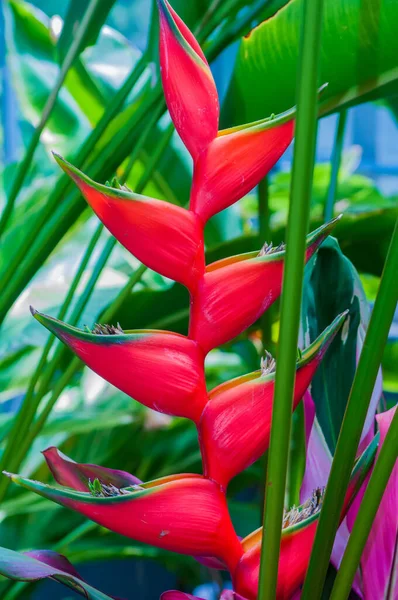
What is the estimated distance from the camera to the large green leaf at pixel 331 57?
0.31 m

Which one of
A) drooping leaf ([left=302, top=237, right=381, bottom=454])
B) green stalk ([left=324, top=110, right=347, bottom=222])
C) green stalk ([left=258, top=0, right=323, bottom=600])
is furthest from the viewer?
green stalk ([left=324, top=110, right=347, bottom=222])

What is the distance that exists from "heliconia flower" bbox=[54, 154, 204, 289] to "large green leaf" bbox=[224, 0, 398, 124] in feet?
0.53

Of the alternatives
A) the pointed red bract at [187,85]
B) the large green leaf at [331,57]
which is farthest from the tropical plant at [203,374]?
the large green leaf at [331,57]

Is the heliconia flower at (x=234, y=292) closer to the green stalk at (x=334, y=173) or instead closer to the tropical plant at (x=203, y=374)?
the tropical plant at (x=203, y=374)

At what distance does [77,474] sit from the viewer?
0.24 meters

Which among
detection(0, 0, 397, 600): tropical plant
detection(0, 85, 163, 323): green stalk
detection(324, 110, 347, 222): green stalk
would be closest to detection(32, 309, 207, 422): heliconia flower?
detection(0, 0, 397, 600): tropical plant

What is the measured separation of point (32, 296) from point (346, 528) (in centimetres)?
51

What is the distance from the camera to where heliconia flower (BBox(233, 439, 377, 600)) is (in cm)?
21

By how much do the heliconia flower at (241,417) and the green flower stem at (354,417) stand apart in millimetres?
25

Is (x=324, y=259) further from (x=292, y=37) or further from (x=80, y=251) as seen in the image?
(x=80, y=251)

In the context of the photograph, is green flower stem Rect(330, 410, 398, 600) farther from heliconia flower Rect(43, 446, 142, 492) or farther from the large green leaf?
the large green leaf

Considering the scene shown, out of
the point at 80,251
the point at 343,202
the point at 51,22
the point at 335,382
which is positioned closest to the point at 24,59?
the point at 51,22

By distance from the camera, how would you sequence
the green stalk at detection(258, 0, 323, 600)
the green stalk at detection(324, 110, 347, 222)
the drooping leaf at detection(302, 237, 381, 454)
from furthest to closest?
1. the green stalk at detection(324, 110, 347, 222)
2. the drooping leaf at detection(302, 237, 381, 454)
3. the green stalk at detection(258, 0, 323, 600)

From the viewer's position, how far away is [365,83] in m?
0.34
